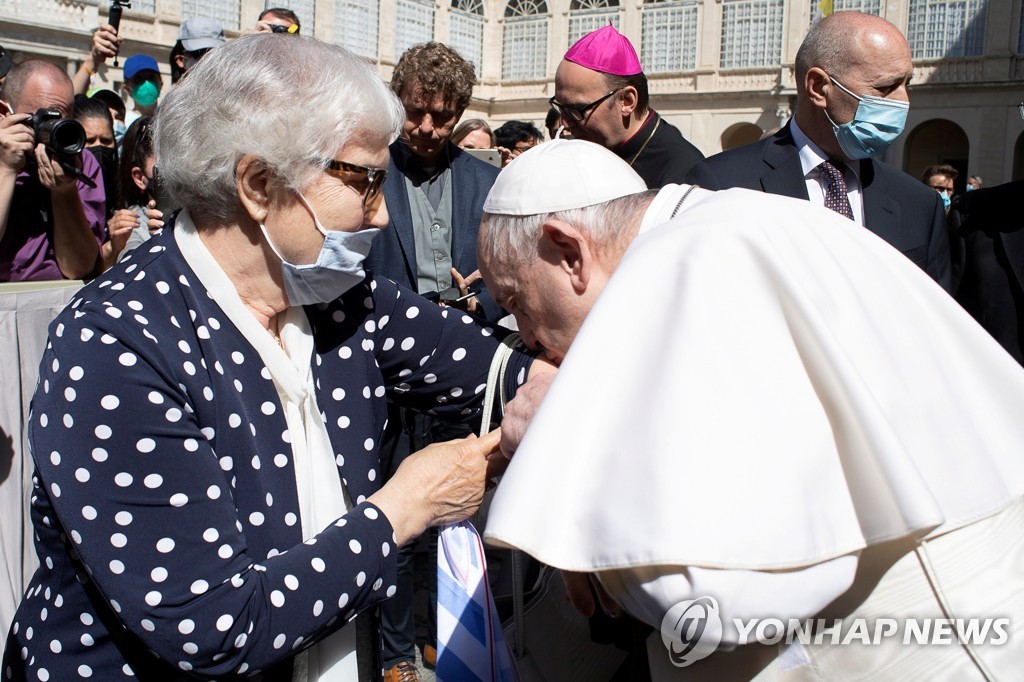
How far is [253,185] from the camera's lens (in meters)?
1.95

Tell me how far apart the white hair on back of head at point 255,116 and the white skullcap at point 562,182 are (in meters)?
0.36

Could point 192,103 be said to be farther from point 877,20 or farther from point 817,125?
point 877,20

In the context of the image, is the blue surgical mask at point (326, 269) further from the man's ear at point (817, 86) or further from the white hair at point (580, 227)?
the man's ear at point (817, 86)

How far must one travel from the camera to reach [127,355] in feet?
5.54

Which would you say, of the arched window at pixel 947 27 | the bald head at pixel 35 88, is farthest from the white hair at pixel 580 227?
the arched window at pixel 947 27

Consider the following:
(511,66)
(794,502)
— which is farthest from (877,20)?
(511,66)

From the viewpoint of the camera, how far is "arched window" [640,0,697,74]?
30.8 m

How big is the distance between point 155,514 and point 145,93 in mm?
5277

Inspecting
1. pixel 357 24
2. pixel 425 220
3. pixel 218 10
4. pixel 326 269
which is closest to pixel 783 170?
pixel 425 220

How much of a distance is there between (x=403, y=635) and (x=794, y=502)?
291 cm

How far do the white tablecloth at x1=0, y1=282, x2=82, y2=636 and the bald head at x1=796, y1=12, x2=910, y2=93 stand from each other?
116 inches

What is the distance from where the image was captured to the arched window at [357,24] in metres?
29.8

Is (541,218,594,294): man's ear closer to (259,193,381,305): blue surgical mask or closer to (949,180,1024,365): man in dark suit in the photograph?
(259,193,381,305): blue surgical mask

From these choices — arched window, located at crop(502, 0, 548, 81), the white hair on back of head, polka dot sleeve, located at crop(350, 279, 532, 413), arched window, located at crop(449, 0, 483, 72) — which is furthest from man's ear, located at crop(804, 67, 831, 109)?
arched window, located at crop(502, 0, 548, 81)
